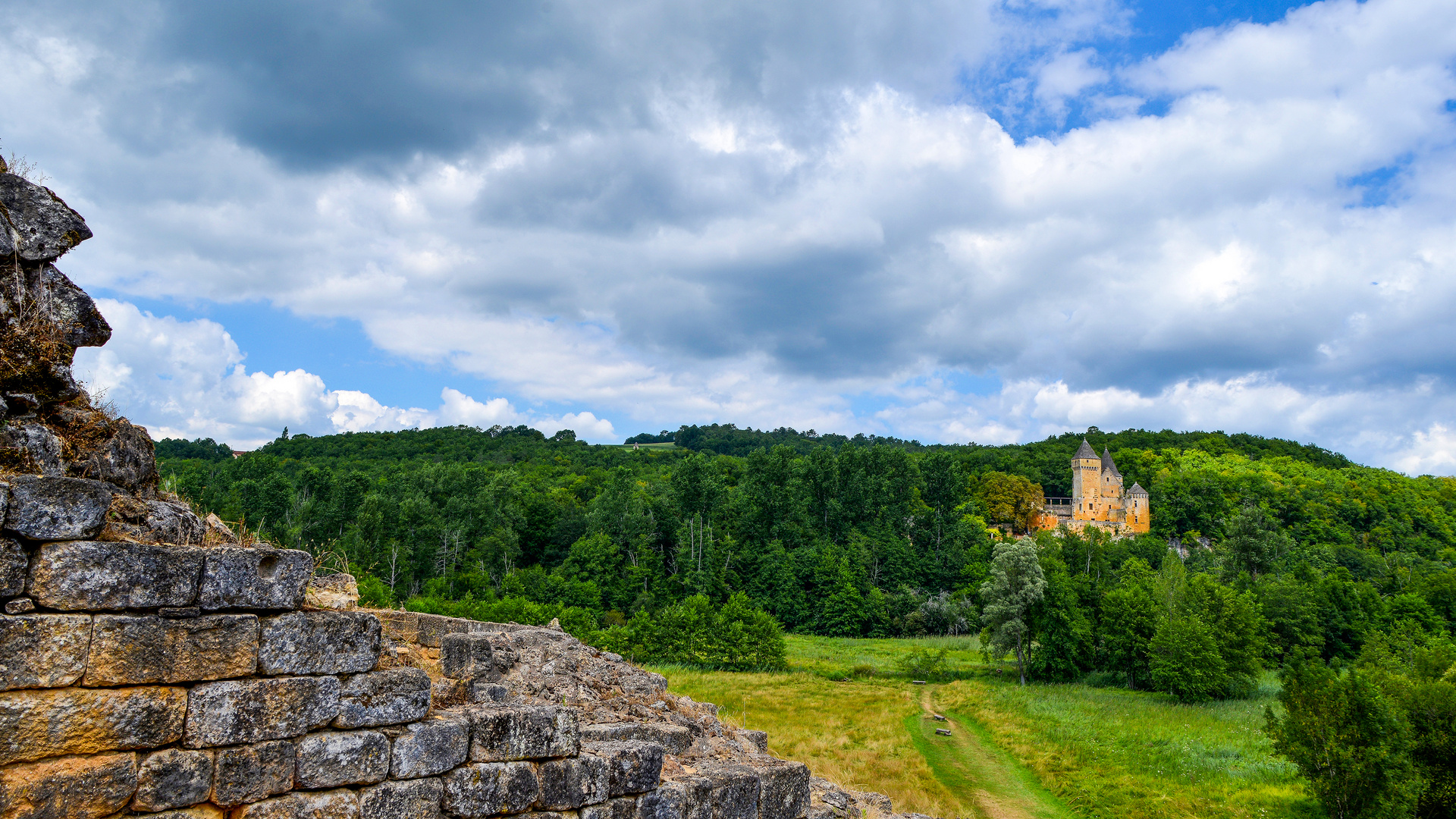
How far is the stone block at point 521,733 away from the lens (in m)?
5.84

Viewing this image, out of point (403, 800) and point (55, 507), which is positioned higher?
point (55, 507)

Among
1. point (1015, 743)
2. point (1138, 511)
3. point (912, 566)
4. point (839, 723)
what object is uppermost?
point (1138, 511)

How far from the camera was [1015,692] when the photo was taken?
3941cm

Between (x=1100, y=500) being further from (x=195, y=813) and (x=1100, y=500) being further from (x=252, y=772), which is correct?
(x=195, y=813)

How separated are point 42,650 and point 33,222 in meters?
3.04

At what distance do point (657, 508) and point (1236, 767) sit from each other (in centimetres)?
5549

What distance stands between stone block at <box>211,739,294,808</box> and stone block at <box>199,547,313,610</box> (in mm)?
897

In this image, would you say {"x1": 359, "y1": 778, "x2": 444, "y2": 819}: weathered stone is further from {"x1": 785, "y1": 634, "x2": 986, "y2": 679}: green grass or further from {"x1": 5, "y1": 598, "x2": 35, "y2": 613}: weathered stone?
{"x1": 785, "y1": 634, "x2": 986, "y2": 679}: green grass

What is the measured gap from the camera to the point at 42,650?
427 centimetres

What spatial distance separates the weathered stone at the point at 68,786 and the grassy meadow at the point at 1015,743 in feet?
44.2

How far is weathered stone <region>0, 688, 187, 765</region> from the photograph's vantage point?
13.6 ft

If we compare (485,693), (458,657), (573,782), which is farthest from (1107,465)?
(573,782)

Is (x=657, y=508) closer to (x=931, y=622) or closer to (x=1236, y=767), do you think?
(x=931, y=622)

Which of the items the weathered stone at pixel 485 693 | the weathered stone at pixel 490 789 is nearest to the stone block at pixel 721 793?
the weathered stone at pixel 490 789
